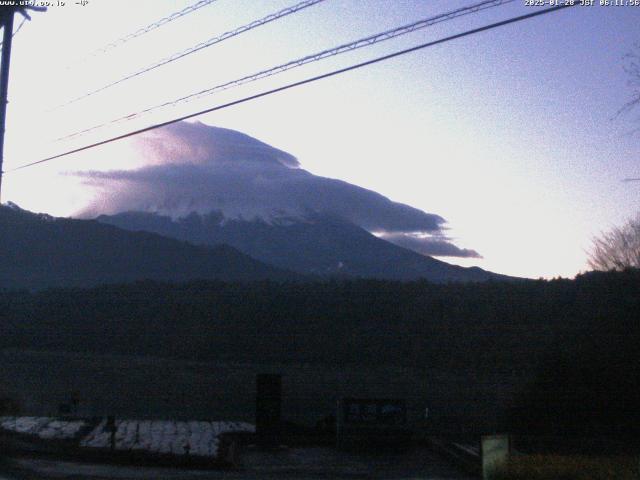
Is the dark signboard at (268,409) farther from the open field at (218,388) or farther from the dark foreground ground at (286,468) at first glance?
the open field at (218,388)

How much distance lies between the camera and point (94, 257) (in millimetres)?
127938

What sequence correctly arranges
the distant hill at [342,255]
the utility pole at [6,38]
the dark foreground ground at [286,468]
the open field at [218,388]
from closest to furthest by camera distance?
the dark foreground ground at [286,468]
the utility pole at [6,38]
the open field at [218,388]
the distant hill at [342,255]

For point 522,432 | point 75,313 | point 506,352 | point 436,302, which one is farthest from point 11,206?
point 522,432

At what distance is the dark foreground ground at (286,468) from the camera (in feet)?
69.2

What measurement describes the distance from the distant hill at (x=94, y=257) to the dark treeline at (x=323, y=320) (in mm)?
20669

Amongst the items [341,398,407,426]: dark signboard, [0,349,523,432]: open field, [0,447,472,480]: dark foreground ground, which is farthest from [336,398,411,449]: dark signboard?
[0,349,523,432]: open field

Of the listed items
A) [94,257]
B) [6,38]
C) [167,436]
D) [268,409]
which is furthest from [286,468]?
[94,257]

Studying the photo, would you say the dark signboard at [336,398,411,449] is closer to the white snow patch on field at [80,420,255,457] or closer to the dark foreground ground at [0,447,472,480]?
the dark foreground ground at [0,447,472,480]

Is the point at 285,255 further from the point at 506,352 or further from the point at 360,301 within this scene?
the point at 506,352

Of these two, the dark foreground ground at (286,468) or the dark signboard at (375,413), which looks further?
the dark signboard at (375,413)

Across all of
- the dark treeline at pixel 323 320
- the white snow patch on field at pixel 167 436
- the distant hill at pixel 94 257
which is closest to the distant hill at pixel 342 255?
the distant hill at pixel 94 257

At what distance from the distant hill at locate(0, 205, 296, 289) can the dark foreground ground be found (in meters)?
94.4

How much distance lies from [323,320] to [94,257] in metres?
53.5

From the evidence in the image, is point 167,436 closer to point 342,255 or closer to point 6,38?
point 6,38
